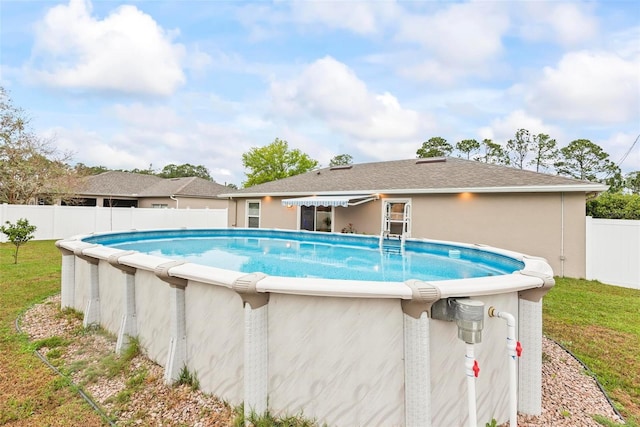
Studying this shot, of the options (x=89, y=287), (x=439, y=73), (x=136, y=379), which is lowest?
(x=136, y=379)

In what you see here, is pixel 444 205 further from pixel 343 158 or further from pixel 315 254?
pixel 343 158

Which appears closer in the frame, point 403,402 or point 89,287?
point 403,402

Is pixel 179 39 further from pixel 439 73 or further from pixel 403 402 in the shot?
pixel 403 402

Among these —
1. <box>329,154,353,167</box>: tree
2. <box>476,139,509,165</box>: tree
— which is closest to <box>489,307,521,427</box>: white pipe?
<box>476,139,509,165</box>: tree

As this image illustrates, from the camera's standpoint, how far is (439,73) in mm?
17234

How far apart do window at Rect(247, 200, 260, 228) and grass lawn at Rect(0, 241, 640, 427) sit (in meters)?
10.9

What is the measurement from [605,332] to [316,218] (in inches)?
528

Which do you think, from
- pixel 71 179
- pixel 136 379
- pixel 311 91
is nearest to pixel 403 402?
pixel 136 379

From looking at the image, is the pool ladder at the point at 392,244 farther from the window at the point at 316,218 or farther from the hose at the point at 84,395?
the hose at the point at 84,395

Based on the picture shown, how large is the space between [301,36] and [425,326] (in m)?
15.8

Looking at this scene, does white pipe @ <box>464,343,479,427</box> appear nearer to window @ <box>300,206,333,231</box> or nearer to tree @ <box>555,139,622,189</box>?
window @ <box>300,206,333,231</box>

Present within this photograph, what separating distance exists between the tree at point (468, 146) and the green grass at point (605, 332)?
4029cm

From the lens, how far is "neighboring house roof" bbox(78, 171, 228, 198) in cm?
2894

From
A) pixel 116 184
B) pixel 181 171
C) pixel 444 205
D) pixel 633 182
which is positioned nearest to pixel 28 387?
pixel 444 205
